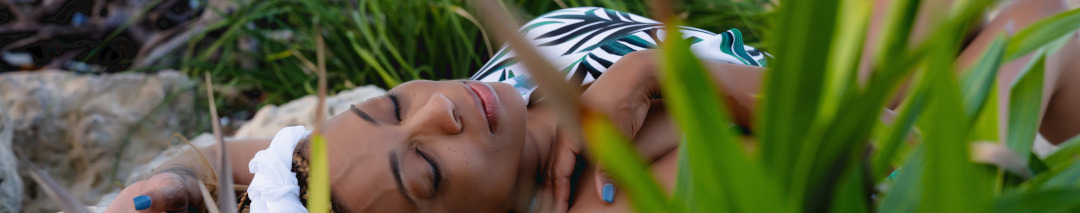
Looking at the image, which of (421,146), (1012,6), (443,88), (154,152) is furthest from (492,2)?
(154,152)

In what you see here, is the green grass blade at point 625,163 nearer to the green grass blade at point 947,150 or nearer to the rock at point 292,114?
the green grass blade at point 947,150

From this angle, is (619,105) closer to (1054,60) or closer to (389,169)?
(389,169)

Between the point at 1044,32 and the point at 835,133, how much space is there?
276mm

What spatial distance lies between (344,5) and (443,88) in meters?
1.84

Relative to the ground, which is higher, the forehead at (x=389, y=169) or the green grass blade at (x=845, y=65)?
the green grass blade at (x=845, y=65)

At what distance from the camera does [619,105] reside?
1.33 meters

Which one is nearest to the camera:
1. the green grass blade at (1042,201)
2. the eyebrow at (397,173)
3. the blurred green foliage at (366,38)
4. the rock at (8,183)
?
the green grass blade at (1042,201)

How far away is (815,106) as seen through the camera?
0.41 meters

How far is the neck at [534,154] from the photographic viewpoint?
1.33 meters

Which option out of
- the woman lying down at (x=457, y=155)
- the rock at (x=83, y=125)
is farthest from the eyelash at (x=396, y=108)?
the rock at (x=83, y=125)

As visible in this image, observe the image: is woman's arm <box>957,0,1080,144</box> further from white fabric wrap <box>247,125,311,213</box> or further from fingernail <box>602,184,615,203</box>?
white fabric wrap <box>247,125,311,213</box>

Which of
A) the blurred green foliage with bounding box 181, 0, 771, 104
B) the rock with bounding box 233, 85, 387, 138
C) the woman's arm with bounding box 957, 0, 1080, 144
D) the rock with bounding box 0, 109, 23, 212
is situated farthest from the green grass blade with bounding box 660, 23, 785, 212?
the blurred green foliage with bounding box 181, 0, 771, 104

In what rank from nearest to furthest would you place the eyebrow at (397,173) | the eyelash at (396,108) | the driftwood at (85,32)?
the eyebrow at (397,173)
the eyelash at (396,108)
the driftwood at (85,32)

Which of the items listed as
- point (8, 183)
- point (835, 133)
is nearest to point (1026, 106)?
point (835, 133)
